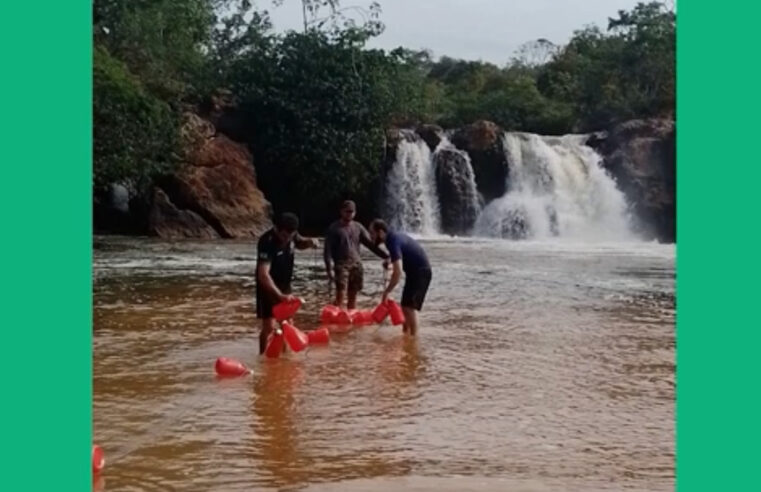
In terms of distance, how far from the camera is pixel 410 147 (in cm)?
2208

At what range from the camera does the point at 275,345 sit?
24.0ft

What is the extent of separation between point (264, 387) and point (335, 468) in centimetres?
180

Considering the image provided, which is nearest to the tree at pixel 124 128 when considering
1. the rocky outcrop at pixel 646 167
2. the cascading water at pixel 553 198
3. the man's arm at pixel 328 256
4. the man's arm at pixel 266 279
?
the man's arm at pixel 328 256

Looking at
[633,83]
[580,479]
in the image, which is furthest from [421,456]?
[633,83]

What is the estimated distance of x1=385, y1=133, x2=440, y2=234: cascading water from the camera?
2172 cm

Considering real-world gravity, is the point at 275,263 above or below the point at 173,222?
below

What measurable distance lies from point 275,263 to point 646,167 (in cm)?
1769

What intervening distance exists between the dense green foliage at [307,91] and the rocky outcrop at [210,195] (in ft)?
1.96

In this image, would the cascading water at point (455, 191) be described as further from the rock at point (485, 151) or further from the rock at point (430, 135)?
the rock at point (485, 151)

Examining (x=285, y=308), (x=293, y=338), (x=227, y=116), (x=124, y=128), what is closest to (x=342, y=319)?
(x=293, y=338)

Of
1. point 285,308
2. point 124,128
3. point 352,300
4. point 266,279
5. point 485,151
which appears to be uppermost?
point 485,151

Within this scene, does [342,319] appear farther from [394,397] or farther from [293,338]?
[394,397]

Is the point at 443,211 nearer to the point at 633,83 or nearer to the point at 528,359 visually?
→ the point at 633,83

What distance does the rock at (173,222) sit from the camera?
2030 cm
